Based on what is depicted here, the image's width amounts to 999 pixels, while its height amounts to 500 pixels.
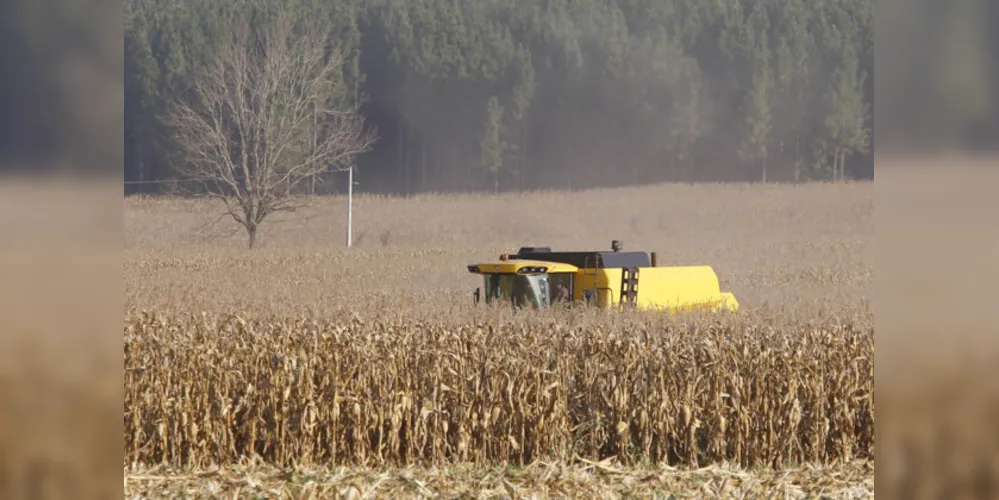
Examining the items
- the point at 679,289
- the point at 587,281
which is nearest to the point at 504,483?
the point at 587,281

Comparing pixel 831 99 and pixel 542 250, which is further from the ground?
pixel 831 99

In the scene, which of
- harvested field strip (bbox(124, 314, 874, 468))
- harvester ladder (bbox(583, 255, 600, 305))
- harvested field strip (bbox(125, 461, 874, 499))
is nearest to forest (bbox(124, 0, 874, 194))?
harvester ladder (bbox(583, 255, 600, 305))

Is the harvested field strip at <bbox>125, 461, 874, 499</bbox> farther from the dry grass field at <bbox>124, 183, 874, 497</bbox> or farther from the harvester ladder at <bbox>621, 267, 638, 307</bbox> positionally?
the harvester ladder at <bbox>621, 267, 638, 307</bbox>

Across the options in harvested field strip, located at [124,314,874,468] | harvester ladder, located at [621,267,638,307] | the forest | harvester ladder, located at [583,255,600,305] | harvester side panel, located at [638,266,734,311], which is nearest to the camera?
harvested field strip, located at [124,314,874,468]

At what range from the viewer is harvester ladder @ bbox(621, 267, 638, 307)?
15.0 m

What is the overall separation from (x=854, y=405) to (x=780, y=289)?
21.9 metres

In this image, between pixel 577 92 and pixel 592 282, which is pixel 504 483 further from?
pixel 577 92

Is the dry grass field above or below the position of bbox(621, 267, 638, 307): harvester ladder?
below

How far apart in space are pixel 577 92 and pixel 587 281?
72325 millimetres

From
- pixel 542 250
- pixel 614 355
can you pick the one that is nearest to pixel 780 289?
pixel 542 250

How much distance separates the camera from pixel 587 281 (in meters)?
15.0
